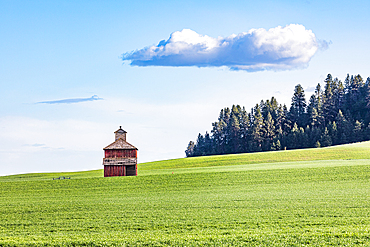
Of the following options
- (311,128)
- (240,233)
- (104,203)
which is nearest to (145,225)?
(240,233)

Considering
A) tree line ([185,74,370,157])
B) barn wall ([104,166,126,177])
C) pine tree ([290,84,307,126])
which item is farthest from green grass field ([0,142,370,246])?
pine tree ([290,84,307,126])

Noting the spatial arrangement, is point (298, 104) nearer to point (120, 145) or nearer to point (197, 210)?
point (120, 145)

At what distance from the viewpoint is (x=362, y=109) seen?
389ft

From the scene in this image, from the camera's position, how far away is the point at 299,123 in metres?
123

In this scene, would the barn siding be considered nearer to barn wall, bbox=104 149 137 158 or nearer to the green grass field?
barn wall, bbox=104 149 137 158

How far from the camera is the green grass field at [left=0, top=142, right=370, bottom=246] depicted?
49.9 feet

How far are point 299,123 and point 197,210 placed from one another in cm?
10809

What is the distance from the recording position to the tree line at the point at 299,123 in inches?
4203

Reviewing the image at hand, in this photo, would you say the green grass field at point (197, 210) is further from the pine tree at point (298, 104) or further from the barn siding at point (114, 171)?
the pine tree at point (298, 104)

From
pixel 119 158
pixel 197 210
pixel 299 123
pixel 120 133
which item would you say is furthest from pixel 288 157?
pixel 299 123

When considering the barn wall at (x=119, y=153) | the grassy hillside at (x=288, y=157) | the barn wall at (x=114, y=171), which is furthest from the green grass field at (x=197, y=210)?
the grassy hillside at (x=288, y=157)

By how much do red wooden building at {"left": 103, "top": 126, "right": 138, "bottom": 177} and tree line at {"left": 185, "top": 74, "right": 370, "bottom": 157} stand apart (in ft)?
226

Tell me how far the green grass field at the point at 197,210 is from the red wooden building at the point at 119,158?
18.4 feet

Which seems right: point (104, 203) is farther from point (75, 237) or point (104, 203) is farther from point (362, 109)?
point (362, 109)
